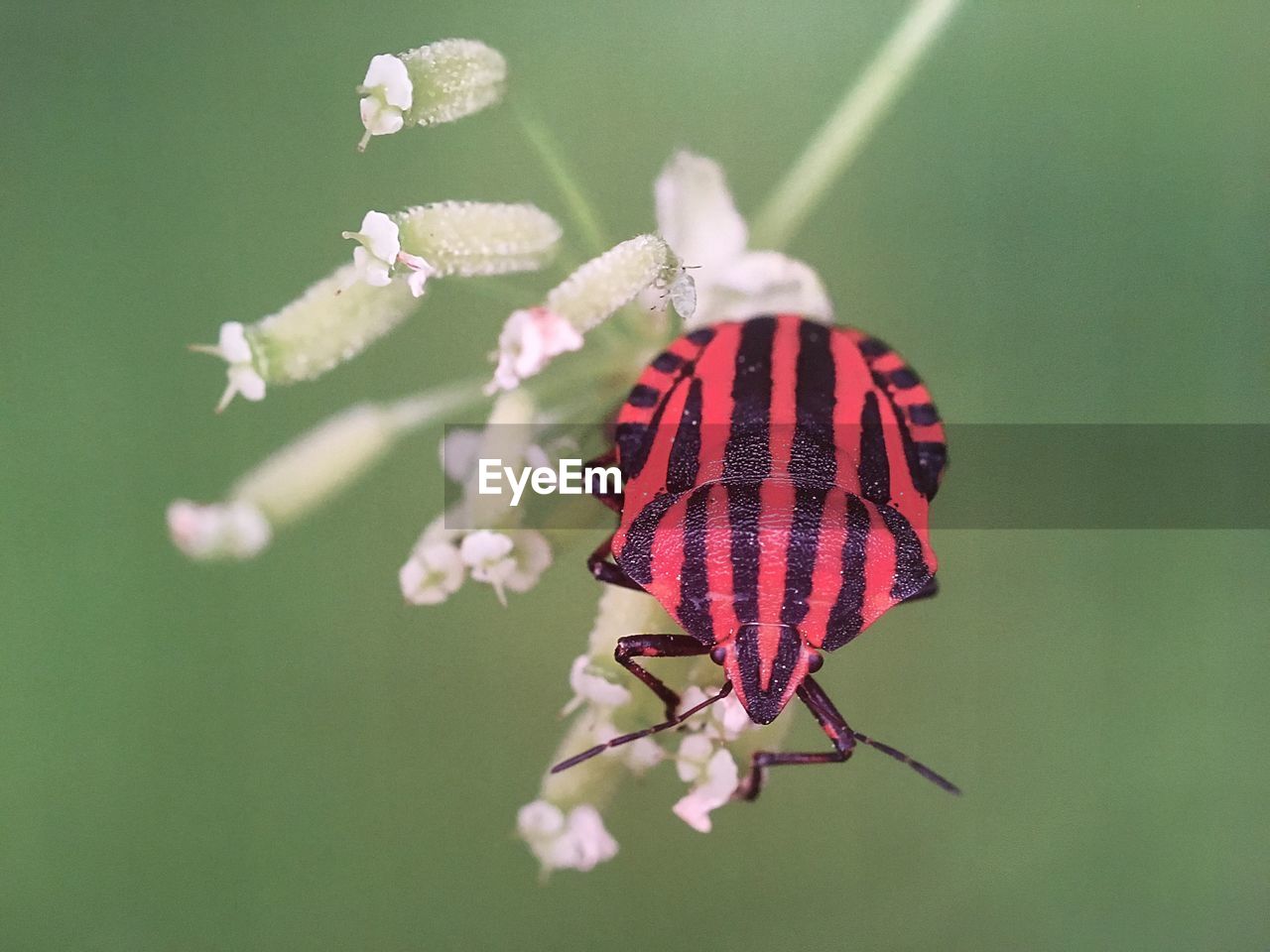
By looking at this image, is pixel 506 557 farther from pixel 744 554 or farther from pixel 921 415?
pixel 921 415

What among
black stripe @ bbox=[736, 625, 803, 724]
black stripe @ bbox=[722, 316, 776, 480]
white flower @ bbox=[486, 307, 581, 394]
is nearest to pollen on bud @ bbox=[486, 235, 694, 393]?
white flower @ bbox=[486, 307, 581, 394]

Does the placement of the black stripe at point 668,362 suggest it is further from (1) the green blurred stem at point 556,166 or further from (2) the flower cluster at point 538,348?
(1) the green blurred stem at point 556,166

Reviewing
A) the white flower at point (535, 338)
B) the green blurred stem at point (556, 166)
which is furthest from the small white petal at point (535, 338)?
the green blurred stem at point (556, 166)

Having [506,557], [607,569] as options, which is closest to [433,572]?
[506,557]

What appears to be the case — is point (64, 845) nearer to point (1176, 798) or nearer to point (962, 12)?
point (1176, 798)

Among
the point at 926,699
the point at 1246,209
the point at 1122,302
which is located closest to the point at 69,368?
the point at 926,699

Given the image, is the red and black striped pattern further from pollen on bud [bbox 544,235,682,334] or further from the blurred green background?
the blurred green background
